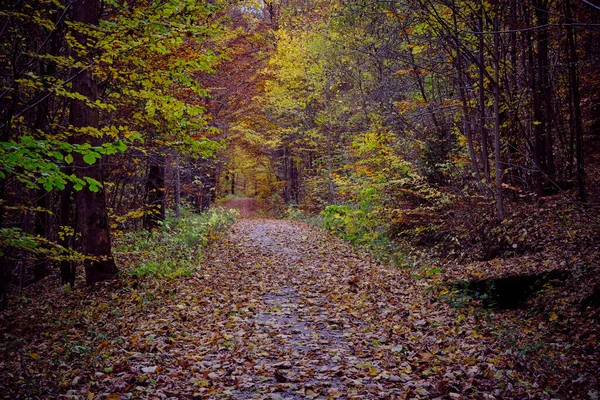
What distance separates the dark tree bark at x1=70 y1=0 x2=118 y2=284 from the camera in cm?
813

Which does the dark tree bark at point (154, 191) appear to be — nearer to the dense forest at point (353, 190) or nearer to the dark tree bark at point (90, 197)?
the dense forest at point (353, 190)

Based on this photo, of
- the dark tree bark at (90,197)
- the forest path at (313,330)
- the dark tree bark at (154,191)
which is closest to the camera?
the forest path at (313,330)

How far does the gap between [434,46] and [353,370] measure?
10545 mm

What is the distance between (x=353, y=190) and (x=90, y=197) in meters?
8.59

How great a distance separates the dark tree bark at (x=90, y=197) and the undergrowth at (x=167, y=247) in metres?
0.68

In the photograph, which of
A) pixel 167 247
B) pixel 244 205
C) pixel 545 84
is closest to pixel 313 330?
pixel 167 247

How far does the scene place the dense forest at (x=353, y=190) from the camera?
4.93 m

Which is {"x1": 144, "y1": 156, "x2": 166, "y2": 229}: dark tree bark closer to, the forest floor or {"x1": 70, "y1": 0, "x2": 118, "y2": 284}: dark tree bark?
{"x1": 70, "y1": 0, "x2": 118, "y2": 284}: dark tree bark

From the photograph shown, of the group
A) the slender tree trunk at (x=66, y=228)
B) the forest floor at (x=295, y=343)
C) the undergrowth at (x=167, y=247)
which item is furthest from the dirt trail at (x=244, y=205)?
the forest floor at (x=295, y=343)

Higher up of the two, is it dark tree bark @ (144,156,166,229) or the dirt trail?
dark tree bark @ (144,156,166,229)

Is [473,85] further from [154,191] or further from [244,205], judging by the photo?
[244,205]

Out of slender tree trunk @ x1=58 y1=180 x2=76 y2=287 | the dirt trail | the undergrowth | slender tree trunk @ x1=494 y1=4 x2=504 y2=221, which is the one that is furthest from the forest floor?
the dirt trail

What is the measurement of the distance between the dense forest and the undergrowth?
4.3 inches

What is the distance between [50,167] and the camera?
4.29m
